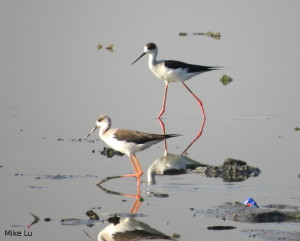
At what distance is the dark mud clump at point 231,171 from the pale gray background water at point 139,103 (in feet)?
0.52

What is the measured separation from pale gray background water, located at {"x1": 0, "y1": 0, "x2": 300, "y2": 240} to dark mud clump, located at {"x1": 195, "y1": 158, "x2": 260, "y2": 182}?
0.52 ft

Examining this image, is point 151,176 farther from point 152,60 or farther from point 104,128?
point 152,60

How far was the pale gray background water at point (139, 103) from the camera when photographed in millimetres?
8953

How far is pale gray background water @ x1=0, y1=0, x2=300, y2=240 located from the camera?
8.95 m

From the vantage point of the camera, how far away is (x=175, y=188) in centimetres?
956

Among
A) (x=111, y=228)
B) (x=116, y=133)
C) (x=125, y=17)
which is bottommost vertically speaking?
(x=111, y=228)

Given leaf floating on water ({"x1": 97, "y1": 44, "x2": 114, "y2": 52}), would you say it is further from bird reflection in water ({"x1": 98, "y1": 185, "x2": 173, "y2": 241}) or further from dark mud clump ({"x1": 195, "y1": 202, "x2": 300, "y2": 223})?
bird reflection in water ({"x1": 98, "y1": 185, "x2": 173, "y2": 241})

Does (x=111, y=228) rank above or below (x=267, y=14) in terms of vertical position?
below

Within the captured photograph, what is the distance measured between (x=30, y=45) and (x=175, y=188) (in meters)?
13.6

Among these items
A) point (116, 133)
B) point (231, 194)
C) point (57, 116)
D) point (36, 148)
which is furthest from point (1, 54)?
point (231, 194)

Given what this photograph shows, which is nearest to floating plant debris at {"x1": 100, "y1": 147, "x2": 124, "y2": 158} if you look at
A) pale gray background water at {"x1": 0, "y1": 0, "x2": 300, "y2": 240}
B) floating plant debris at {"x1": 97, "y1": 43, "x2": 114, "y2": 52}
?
pale gray background water at {"x1": 0, "y1": 0, "x2": 300, "y2": 240}

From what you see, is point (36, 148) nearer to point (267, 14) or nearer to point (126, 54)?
point (126, 54)

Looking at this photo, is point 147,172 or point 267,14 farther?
point 267,14

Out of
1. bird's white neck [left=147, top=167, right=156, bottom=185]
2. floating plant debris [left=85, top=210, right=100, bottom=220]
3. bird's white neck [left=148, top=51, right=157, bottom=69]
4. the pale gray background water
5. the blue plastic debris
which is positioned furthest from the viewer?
bird's white neck [left=148, top=51, right=157, bottom=69]
